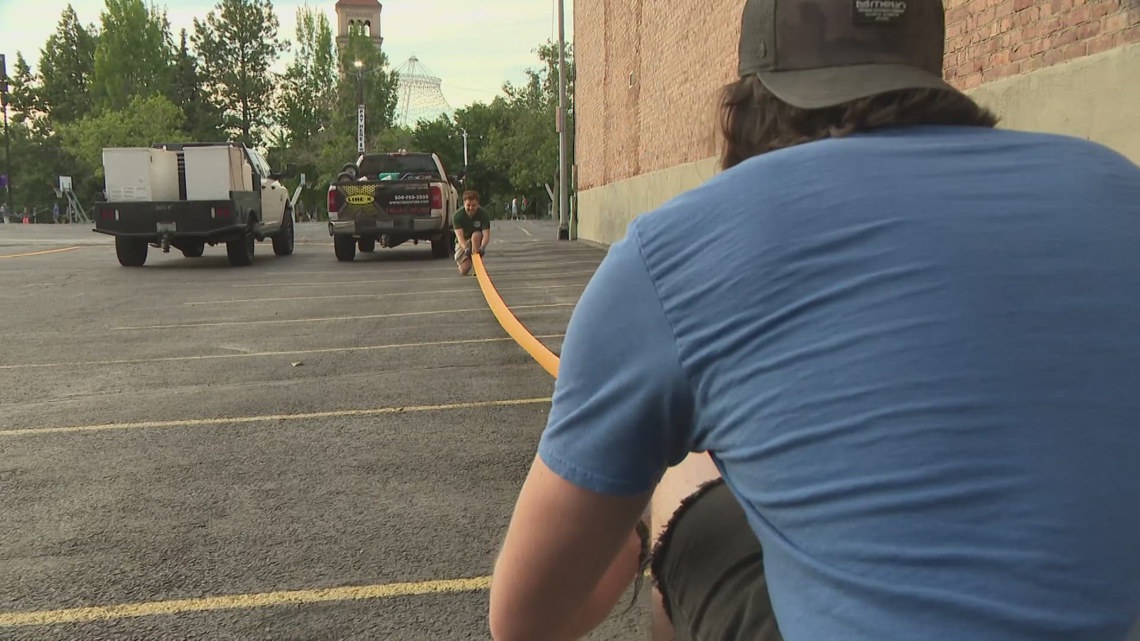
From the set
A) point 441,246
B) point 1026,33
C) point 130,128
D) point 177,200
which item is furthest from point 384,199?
point 130,128

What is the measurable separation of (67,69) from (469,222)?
83.3 meters

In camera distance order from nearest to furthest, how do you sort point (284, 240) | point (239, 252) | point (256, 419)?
point (256, 419) < point (239, 252) < point (284, 240)

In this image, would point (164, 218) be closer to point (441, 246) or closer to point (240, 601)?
point (441, 246)

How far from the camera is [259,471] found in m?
4.39

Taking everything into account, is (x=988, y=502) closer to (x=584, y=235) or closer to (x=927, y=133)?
(x=927, y=133)

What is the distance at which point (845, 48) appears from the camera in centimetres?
125

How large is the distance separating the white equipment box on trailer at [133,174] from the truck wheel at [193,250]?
2.17 m

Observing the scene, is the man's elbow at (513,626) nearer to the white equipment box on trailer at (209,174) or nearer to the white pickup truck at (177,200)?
the white pickup truck at (177,200)

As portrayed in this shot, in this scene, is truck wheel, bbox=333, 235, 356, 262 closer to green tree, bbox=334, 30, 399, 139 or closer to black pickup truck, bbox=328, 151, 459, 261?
black pickup truck, bbox=328, 151, 459, 261

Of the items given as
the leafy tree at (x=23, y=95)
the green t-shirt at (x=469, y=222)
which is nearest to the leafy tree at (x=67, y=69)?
the leafy tree at (x=23, y=95)

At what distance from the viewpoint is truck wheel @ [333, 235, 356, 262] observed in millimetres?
18234

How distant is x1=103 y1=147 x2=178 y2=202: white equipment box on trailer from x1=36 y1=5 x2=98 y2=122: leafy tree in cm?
7517

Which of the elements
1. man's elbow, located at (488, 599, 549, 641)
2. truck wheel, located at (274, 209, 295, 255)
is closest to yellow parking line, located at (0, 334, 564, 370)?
man's elbow, located at (488, 599, 549, 641)

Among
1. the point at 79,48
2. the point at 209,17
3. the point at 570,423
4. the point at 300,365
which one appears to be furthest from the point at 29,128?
the point at 570,423
